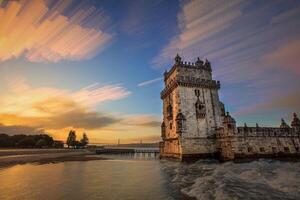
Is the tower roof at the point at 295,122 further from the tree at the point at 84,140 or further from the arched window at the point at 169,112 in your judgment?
the tree at the point at 84,140

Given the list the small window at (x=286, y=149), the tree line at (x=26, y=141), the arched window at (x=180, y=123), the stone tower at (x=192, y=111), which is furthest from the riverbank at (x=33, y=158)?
the tree line at (x=26, y=141)

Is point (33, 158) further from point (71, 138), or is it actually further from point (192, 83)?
point (71, 138)

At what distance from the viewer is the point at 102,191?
12.6 meters

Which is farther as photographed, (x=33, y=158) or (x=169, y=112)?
(x=33, y=158)

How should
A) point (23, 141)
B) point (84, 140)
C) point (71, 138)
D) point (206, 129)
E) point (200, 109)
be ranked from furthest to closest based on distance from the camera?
point (84, 140) < point (71, 138) < point (23, 141) < point (200, 109) < point (206, 129)

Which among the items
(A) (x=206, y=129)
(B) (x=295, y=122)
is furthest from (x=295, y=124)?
(A) (x=206, y=129)

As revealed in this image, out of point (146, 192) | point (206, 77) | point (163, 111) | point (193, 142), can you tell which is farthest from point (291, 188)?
point (163, 111)

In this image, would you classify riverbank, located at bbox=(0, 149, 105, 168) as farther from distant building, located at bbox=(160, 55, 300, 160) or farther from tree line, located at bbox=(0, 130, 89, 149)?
tree line, located at bbox=(0, 130, 89, 149)

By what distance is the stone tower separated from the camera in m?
30.9

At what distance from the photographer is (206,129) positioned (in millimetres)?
Result: 32594

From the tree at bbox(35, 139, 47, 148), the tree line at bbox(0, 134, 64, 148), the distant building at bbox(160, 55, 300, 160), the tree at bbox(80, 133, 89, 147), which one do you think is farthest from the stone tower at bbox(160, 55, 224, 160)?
the tree at bbox(80, 133, 89, 147)

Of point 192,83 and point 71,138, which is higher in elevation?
point 192,83

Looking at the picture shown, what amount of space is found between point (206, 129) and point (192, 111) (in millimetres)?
3849

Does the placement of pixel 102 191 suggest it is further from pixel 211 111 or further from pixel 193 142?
pixel 211 111
